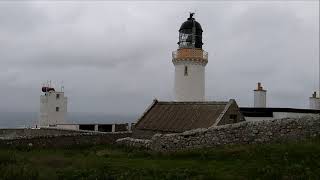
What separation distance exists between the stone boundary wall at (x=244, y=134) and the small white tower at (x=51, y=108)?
25638 mm

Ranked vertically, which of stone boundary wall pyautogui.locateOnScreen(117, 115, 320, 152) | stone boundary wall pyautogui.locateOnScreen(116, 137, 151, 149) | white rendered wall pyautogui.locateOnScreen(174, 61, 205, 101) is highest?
white rendered wall pyautogui.locateOnScreen(174, 61, 205, 101)

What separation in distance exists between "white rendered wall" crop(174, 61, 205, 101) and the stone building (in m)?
6.93

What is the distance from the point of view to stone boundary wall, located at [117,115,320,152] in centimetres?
2102

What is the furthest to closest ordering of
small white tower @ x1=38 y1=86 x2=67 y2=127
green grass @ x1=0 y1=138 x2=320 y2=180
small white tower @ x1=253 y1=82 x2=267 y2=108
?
small white tower @ x1=38 y1=86 x2=67 y2=127 → small white tower @ x1=253 y1=82 x2=267 y2=108 → green grass @ x1=0 y1=138 x2=320 y2=180

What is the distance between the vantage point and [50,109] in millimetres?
45875

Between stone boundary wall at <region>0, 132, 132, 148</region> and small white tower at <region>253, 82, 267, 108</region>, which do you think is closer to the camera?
stone boundary wall at <region>0, 132, 132, 148</region>

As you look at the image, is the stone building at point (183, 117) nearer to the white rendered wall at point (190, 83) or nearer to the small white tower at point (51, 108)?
the white rendered wall at point (190, 83)

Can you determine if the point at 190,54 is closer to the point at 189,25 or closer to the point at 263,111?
the point at 189,25

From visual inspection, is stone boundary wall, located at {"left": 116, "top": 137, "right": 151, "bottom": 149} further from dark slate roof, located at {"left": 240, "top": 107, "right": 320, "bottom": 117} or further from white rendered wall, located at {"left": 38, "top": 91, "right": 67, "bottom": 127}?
white rendered wall, located at {"left": 38, "top": 91, "right": 67, "bottom": 127}

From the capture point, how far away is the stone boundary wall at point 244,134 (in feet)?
68.9

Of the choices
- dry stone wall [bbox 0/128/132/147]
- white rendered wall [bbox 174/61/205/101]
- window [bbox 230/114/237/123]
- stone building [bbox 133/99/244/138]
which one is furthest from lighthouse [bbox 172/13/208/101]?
window [bbox 230/114/237/123]

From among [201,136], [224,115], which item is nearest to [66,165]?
[201,136]

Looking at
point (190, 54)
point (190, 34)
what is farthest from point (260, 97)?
point (190, 34)

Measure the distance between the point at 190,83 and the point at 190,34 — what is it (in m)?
4.01
